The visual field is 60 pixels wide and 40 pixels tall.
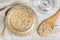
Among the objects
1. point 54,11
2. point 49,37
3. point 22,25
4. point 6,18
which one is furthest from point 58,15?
point 6,18

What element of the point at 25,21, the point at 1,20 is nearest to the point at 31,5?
the point at 25,21

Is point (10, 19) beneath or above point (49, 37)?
above

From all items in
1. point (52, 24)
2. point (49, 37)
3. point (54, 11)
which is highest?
point (54, 11)

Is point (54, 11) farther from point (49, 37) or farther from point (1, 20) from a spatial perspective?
point (1, 20)

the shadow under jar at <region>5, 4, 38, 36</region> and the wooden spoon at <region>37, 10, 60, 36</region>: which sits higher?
the shadow under jar at <region>5, 4, 38, 36</region>

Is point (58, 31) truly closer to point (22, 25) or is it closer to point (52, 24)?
point (52, 24)

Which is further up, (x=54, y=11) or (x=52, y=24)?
(x=54, y=11)

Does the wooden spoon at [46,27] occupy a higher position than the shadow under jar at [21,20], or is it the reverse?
the shadow under jar at [21,20]
